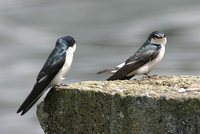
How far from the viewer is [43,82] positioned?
22.5ft

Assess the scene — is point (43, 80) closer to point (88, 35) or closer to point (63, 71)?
point (63, 71)

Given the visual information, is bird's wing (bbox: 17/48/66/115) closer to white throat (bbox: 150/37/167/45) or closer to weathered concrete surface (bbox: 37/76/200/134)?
weathered concrete surface (bbox: 37/76/200/134)

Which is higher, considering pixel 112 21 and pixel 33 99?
pixel 33 99

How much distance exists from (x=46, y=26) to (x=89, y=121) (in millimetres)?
11096

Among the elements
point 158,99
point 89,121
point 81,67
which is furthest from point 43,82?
point 81,67

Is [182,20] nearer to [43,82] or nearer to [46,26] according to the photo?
[46,26]

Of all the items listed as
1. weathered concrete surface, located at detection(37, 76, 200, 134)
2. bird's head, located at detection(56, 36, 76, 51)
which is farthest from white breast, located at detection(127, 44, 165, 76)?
weathered concrete surface, located at detection(37, 76, 200, 134)

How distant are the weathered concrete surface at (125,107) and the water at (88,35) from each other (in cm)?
651

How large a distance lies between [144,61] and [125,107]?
1.39 m

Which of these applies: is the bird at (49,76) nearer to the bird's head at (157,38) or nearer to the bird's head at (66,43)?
the bird's head at (66,43)

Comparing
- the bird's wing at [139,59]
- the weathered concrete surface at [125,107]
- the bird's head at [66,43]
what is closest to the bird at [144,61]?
the bird's wing at [139,59]

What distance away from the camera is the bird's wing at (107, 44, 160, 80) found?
7438 millimetres

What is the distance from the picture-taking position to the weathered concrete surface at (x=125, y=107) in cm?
608

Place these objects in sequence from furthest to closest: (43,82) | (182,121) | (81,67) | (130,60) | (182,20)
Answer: (182,20) → (81,67) → (130,60) → (43,82) → (182,121)
